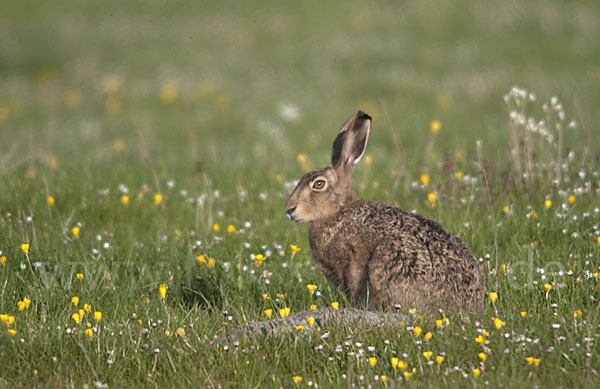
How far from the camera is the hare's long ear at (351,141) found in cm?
699

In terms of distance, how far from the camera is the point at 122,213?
343 inches

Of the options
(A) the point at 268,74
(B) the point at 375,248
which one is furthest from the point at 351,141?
(A) the point at 268,74

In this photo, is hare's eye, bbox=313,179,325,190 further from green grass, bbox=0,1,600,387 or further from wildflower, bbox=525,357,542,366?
wildflower, bbox=525,357,542,366

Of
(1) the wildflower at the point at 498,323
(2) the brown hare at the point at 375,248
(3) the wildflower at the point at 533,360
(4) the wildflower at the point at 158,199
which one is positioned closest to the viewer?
(3) the wildflower at the point at 533,360

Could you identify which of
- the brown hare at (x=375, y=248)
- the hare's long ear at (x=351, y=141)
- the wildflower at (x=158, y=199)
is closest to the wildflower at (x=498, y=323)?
the brown hare at (x=375, y=248)

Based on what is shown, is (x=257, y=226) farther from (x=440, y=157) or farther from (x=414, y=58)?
(x=414, y=58)

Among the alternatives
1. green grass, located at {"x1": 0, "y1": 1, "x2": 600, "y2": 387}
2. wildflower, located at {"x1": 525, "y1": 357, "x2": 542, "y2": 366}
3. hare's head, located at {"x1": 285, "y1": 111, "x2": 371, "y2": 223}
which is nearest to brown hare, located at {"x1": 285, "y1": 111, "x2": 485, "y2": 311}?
hare's head, located at {"x1": 285, "y1": 111, "x2": 371, "y2": 223}

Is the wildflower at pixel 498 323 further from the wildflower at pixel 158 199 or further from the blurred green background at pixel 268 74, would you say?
the blurred green background at pixel 268 74

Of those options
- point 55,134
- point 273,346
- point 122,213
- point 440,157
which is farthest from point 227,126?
point 273,346

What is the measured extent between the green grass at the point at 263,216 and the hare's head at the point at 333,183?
0.54m

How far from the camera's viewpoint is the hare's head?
6.84 meters

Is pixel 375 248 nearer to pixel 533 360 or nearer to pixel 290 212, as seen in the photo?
pixel 290 212

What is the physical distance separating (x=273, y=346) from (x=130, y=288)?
Answer: 1.77m

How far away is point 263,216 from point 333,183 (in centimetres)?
193
